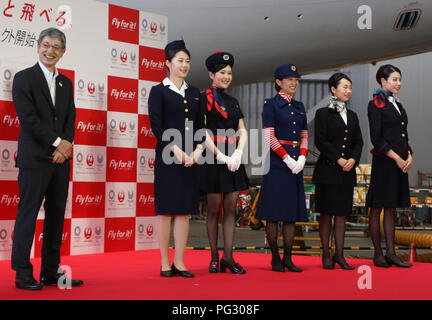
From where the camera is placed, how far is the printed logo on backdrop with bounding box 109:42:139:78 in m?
3.83

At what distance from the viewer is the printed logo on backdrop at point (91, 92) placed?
3.63 meters

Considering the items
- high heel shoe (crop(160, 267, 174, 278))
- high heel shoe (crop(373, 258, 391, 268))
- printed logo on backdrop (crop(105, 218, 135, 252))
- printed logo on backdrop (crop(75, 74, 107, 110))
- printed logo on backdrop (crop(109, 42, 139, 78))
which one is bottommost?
high heel shoe (crop(373, 258, 391, 268))

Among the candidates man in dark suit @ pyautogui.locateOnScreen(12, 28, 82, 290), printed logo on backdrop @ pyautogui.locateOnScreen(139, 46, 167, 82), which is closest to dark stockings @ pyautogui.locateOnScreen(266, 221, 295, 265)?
man in dark suit @ pyautogui.locateOnScreen(12, 28, 82, 290)

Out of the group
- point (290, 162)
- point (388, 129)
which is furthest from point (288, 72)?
point (388, 129)

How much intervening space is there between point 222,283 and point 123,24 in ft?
7.07

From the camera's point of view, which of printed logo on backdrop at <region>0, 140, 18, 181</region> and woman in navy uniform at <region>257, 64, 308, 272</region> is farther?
printed logo on backdrop at <region>0, 140, 18, 181</region>

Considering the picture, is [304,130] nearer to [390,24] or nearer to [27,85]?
[27,85]

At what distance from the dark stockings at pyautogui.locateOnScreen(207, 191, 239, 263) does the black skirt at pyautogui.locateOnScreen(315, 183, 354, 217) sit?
557 mm

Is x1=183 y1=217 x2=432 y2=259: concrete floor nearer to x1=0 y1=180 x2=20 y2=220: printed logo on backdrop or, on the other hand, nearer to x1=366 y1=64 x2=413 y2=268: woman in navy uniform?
x1=366 y1=64 x2=413 y2=268: woman in navy uniform

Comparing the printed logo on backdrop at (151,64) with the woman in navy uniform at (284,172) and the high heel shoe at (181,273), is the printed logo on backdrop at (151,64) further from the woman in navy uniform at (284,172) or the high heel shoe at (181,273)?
the high heel shoe at (181,273)

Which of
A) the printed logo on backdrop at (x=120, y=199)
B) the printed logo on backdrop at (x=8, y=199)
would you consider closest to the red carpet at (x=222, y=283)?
the printed logo on backdrop at (x=8, y=199)

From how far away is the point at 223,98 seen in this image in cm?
302

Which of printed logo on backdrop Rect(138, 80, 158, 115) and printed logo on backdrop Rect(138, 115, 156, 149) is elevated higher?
printed logo on backdrop Rect(138, 80, 158, 115)
